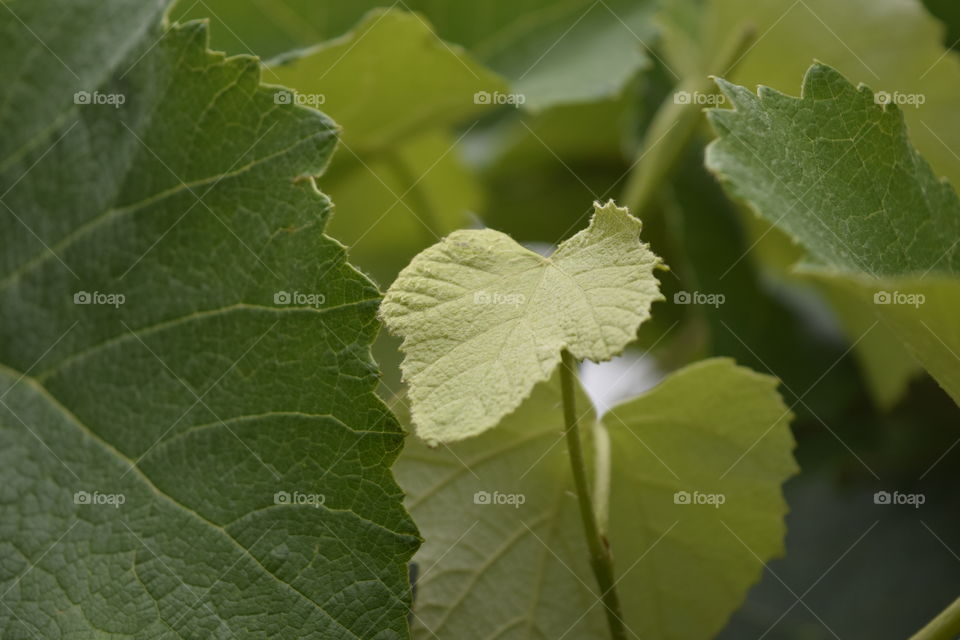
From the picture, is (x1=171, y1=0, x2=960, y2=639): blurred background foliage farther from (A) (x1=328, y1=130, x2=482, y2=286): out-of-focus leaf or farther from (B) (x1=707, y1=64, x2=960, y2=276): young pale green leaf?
(B) (x1=707, y1=64, x2=960, y2=276): young pale green leaf

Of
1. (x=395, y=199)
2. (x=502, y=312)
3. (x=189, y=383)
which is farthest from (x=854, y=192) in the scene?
(x=395, y=199)

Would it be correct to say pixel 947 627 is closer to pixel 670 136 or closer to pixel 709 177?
pixel 670 136

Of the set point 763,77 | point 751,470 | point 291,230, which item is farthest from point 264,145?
point 763,77

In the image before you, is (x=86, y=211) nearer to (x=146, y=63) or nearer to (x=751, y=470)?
(x=146, y=63)

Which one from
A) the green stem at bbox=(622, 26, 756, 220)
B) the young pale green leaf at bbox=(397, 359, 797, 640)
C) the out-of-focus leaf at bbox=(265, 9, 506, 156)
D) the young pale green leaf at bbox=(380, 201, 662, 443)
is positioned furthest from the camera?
the green stem at bbox=(622, 26, 756, 220)

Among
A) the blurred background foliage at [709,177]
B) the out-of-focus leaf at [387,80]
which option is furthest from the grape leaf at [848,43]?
the out-of-focus leaf at [387,80]

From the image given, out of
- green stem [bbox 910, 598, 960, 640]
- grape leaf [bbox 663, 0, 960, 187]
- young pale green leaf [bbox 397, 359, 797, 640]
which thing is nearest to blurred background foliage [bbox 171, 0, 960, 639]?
grape leaf [bbox 663, 0, 960, 187]

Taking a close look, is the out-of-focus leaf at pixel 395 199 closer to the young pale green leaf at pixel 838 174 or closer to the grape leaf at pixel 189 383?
the grape leaf at pixel 189 383
